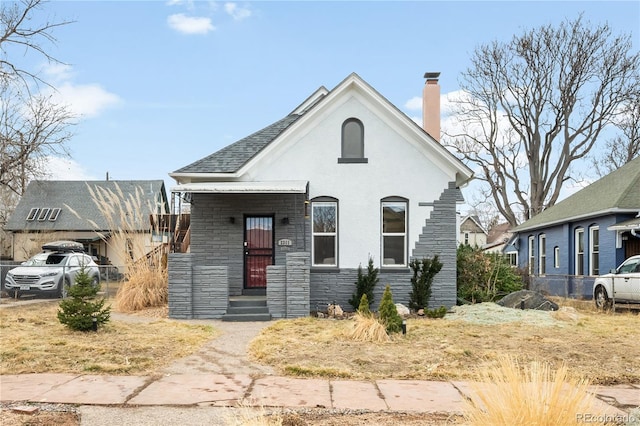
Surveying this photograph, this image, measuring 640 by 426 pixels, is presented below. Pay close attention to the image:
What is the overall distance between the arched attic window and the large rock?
578 cm

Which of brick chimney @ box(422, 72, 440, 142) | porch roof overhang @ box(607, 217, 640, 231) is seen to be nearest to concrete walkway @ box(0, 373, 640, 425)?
brick chimney @ box(422, 72, 440, 142)

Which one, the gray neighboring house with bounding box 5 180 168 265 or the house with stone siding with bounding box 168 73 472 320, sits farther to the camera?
the gray neighboring house with bounding box 5 180 168 265

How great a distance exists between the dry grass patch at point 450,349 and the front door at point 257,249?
Result: 9.15 ft

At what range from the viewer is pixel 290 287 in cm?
1164

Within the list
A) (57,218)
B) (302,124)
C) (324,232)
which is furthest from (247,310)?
(57,218)

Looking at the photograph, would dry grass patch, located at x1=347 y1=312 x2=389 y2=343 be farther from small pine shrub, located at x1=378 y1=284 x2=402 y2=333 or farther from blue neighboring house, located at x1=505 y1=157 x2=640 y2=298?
blue neighboring house, located at x1=505 y1=157 x2=640 y2=298

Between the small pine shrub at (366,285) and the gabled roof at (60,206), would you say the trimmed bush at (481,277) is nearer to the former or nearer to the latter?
the small pine shrub at (366,285)

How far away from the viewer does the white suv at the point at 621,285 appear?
13609 mm

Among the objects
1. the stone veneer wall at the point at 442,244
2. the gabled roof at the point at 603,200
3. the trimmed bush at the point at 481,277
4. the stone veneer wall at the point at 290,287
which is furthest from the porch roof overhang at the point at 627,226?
the stone veneer wall at the point at 290,287

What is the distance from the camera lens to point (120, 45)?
43.6 ft

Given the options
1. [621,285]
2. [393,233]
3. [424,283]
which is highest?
[393,233]

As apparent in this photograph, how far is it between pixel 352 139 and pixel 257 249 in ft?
13.0

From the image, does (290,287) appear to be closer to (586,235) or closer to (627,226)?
(627,226)

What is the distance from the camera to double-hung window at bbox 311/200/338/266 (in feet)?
44.1
